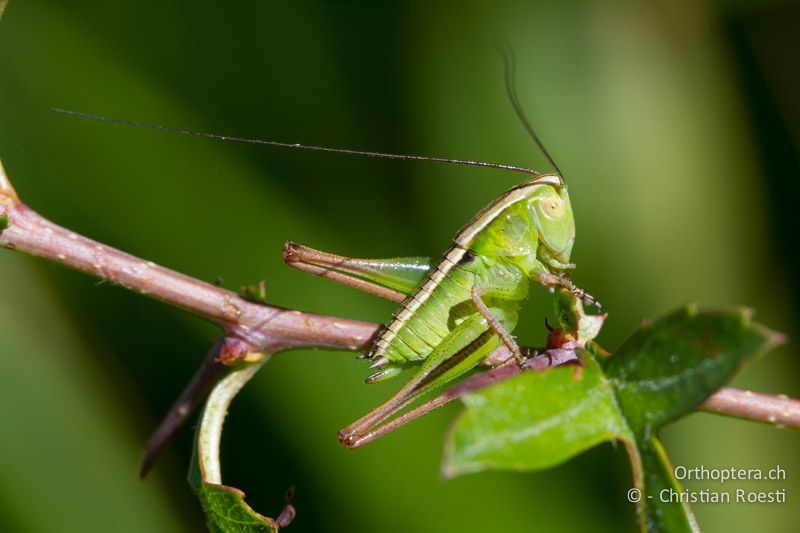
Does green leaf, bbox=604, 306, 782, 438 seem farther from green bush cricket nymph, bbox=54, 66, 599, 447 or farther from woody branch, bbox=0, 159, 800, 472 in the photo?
woody branch, bbox=0, 159, 800, 472

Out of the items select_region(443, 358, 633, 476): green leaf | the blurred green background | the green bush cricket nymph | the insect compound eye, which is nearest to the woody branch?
the green bush cricket nymph

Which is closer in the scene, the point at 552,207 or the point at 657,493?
the point at 657,493

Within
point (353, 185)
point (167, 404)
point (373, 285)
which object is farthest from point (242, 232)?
point (373, 285)

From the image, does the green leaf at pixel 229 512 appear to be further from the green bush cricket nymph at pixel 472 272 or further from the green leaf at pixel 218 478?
the green bush cricket nymph at pixel 472 272

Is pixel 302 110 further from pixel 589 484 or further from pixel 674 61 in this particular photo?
pixel 589 484

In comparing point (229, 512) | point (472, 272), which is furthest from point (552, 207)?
point (229, 512)

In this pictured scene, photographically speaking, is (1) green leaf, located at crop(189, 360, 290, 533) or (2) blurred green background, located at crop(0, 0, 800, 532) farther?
(2) blurred green background, located at crop(0, 0, 800, 532)

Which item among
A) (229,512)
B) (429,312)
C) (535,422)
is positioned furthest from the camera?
(429,312)

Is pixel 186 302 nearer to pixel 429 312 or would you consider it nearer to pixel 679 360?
pixel 429 312

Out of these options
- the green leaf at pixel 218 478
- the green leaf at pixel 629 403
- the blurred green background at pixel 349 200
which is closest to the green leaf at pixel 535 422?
the green leaf at pixel 629 403
